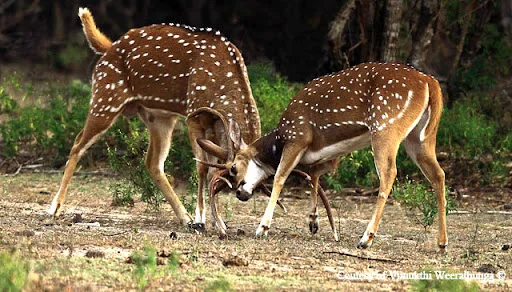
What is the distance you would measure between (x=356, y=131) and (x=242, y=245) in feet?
5.01

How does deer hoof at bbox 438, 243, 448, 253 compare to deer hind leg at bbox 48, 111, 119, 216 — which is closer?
deer hoof at bbox 438, 243, 448, 253

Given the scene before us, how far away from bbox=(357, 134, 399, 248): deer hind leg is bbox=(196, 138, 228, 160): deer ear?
1.52m

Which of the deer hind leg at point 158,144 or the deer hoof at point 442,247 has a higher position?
the deer hind leg at point 158,144

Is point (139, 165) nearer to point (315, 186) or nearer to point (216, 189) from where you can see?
point (216, 189)

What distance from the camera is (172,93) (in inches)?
451

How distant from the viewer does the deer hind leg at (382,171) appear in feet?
32.5

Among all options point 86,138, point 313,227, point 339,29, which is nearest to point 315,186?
point 313,227

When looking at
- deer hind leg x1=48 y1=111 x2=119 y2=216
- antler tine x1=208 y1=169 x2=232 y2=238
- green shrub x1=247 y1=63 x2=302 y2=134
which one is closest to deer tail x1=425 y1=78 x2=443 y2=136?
antler tine x1=208 y1=169 x2=232 y2=238

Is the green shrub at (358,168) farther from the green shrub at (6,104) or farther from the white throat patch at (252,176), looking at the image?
the green shrub at (6,104)

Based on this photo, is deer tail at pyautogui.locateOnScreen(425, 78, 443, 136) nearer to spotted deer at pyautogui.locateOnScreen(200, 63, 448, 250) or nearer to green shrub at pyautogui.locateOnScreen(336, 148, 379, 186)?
spotted deer at pyautogui.locateOnScreen(200, 63, 448, 250)

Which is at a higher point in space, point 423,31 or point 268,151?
point 268,151

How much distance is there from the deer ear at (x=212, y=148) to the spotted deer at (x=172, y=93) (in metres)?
0.05

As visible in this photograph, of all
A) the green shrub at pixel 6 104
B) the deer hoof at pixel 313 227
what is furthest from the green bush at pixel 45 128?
the deer hoof at pixel 313 227

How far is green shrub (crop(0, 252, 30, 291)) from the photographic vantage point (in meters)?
6.76
